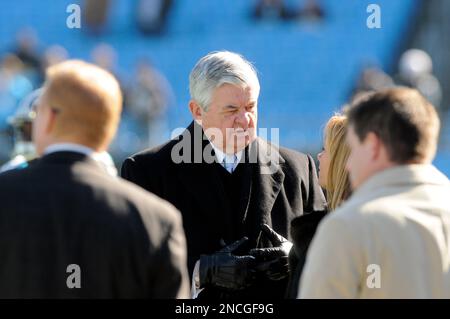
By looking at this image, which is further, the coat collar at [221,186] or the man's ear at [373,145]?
the coat collar at [221,186]

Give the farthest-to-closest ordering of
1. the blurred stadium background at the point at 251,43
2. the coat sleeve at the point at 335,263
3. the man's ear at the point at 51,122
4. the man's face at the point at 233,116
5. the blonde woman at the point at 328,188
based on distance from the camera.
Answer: the blurred stadium background at the point at 251,43
the man's face at the point at 233,116
the blonde woman at the point at 328,188
the man's ear at the point at 51,122
the coat sleeve at the point at 335,263

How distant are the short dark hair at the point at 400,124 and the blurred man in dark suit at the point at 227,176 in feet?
4.23

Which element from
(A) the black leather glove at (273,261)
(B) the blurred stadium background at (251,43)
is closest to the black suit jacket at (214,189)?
(A) the black leather glove at (273,261)

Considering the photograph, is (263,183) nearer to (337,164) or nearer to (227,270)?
(227,270)

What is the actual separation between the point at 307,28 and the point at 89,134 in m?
16.5

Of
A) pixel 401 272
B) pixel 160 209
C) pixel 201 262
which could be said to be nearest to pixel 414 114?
pixel 401 272

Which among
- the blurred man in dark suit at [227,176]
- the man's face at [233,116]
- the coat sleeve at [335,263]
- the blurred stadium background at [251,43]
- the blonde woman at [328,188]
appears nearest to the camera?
the coat sleeve at [335,263]

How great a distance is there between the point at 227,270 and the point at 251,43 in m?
15.2

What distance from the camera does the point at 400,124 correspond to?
306 cm

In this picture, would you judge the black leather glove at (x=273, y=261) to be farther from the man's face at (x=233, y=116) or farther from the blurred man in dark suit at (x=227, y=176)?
the man's face at (x=233, y=116)

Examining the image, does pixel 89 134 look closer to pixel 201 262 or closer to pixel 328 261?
pixel 328 261

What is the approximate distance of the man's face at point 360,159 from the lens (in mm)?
3104

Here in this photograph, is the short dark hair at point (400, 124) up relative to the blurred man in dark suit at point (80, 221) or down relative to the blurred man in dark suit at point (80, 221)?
up

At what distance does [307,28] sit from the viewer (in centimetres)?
1938
